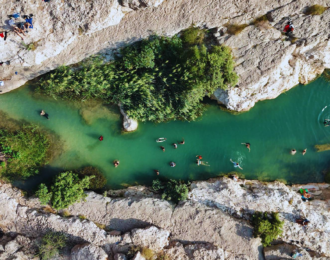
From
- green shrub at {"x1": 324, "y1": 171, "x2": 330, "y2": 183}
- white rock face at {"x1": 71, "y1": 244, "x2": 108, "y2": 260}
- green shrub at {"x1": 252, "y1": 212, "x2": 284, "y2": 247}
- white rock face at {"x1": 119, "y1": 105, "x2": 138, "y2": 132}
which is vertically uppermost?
white rock face at {"x1": 119, "y1": 105, "x2": 138, "y2": 132}

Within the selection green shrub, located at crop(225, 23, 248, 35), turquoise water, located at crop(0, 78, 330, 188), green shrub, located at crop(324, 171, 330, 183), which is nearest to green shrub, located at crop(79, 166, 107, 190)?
turquoise water, located at crop(0, 78, 330, 188)

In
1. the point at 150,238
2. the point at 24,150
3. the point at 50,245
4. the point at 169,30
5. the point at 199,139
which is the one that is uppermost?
the point at 169,30

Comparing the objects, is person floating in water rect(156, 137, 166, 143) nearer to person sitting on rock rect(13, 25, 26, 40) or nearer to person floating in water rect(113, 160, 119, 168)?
person floating in water rect(113, 160, 119, 168)

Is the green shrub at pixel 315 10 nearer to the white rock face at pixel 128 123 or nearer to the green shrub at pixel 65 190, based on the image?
the white rock face at pixel 128 123

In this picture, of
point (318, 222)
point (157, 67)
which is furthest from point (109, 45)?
point (318, 222)

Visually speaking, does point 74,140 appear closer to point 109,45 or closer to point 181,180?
point 109,45

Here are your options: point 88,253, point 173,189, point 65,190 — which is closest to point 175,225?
point 173,189

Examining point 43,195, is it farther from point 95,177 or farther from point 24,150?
point 24,150

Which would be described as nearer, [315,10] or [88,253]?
[315,10]
